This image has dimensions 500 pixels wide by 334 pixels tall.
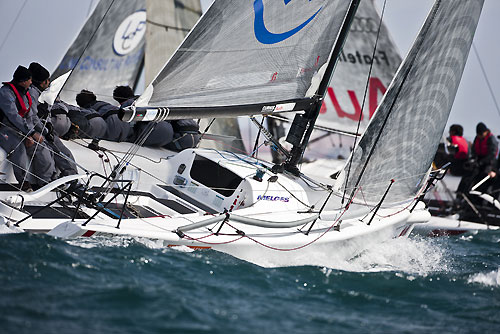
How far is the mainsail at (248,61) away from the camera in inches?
198

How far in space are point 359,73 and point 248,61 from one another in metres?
5.45

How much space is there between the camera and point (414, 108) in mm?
5980

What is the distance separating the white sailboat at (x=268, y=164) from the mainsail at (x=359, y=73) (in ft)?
13.2

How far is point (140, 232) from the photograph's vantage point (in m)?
4.42

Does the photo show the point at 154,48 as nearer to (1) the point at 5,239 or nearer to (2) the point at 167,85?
(2) the point at 167,85

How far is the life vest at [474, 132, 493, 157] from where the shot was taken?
9.97 metres

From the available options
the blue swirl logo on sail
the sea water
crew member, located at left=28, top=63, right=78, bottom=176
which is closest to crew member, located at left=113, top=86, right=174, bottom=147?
crew member, located at left=28, top=63, right=78, bottom=176

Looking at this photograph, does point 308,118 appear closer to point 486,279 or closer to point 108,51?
point 486,279

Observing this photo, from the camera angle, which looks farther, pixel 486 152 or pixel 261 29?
pixel 486 152

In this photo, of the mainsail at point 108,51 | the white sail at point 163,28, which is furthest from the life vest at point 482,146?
the mainsail at point 108,51

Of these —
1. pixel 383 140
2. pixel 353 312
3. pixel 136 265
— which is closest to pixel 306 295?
pixel 353 312

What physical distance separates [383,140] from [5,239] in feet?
10.9

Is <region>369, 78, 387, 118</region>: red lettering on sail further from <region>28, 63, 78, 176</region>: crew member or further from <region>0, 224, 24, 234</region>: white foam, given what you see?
<region>0, 224, 24, 234</region>: white foam

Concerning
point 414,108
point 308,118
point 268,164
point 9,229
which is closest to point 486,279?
point 414,108
